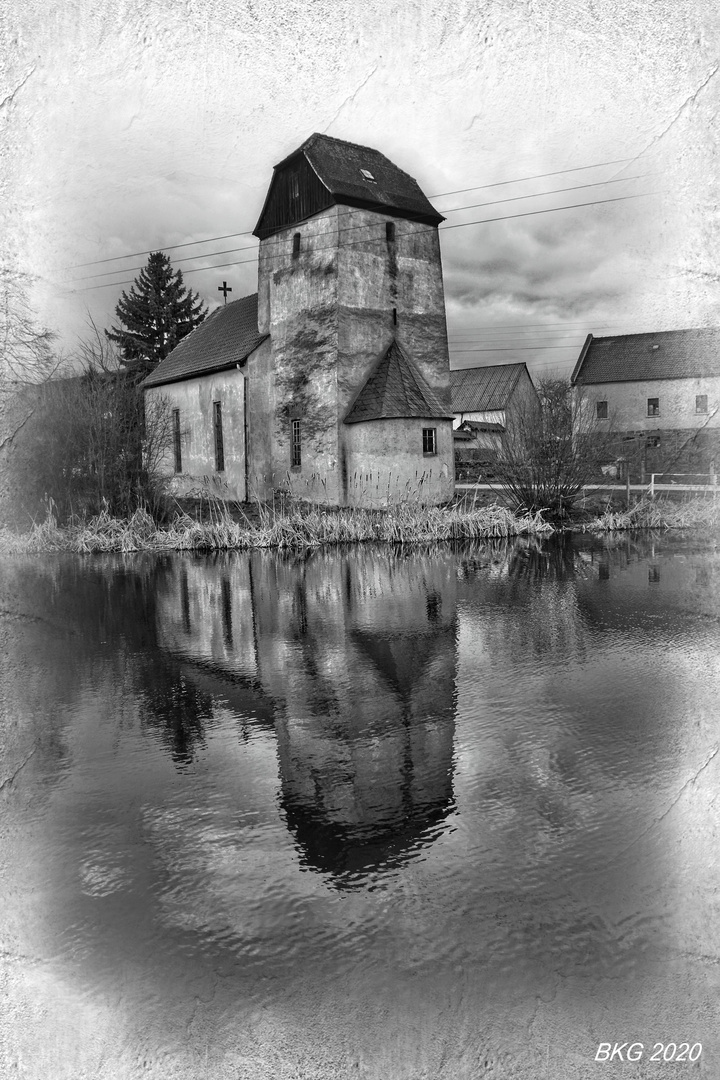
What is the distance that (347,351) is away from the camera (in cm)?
2530

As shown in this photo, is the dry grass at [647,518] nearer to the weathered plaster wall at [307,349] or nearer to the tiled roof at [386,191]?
the weathered plaster wall at [307,349]

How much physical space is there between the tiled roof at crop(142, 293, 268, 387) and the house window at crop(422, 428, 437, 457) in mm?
7794

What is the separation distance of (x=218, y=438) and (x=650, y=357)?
57.1 ft

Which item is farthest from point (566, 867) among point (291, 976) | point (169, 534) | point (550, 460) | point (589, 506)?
point (589, 506)

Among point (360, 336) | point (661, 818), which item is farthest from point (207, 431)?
point (661, 818)

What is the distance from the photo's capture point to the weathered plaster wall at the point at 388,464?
981 inches

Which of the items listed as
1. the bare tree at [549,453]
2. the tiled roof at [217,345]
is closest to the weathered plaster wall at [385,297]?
the tiled roof at [217,345]

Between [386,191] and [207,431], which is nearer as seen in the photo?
[386,191]

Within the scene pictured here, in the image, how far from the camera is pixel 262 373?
28828 millimetres

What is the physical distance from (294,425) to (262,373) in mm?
3063

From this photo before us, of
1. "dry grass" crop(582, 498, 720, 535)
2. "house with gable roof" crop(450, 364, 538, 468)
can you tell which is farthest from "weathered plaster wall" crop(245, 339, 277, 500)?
"house with gable roof" crop(450, 364, 538, 468)

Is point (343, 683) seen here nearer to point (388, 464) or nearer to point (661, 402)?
point (661, 402)

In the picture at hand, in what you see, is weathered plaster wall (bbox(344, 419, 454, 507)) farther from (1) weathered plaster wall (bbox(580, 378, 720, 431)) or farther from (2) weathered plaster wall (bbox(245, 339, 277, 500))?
(1) weathered plaster wall (bbox(580, 378, 720, 431))

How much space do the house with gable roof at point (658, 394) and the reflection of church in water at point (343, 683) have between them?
249 centimetres
